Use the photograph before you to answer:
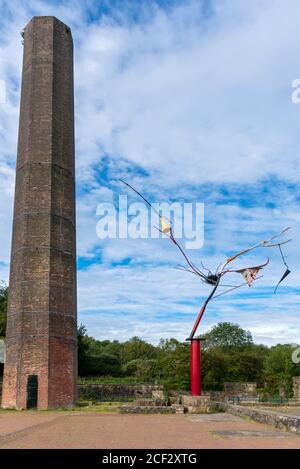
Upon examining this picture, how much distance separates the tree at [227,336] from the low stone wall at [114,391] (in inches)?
1483

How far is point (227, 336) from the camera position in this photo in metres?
68.2

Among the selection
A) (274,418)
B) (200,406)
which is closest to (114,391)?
(200,406)

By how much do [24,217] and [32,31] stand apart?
10.3 metres

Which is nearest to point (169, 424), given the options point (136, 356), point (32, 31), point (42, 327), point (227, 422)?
point (227, 422)

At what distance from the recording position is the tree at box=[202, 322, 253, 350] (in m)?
67.8

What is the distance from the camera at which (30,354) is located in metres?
21.7

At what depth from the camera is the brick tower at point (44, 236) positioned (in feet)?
71.3

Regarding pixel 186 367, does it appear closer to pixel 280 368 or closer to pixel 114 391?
pixel 114 391

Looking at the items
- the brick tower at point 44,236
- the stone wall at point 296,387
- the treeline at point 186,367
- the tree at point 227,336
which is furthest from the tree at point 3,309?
the tree at point 227,336

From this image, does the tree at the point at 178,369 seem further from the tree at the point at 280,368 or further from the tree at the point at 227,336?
the tree at the point at 227,336

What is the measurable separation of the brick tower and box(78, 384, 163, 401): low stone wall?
634 centimetres

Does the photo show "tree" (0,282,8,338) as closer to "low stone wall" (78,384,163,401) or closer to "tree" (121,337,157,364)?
"low stone wall" (78,384,163,401)

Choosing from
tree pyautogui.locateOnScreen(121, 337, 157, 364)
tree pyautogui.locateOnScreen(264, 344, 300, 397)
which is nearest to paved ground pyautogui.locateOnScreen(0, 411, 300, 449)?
tree pyautogui.locateOnScreen(264, 344, 300, 397)
